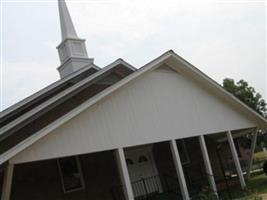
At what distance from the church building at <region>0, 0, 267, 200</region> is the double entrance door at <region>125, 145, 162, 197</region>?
42 millimetres

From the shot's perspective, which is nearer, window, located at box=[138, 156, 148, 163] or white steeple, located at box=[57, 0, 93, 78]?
window, located at box=[138, 156, 148, 163]

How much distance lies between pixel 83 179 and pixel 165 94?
14.3 ft

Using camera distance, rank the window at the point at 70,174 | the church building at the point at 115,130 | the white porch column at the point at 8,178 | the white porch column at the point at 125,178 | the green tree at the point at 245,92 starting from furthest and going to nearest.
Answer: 1. the green tree at the point at 245,92
2. the window at the point at 70,174
3. the white porch column at the point at 125,178
4. the church building at the point at 115,130
5. the white porch column at the point at 8,178

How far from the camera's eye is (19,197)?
1295 centimetres

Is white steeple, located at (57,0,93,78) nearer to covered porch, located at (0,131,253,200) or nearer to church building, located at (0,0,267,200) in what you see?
church building, located at (0,0,267,200)

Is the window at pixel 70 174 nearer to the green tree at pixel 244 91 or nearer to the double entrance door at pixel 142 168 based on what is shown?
the double entrance door at pixel 142 168

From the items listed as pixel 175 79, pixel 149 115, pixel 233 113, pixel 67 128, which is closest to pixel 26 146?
pixel 67 128

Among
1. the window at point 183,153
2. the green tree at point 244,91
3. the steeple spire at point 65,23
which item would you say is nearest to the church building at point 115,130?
the window at point 183,153

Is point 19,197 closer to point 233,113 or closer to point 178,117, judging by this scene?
A: point 178,117

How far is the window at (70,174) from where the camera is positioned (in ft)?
46.2

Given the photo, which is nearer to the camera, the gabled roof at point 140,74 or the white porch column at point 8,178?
the white porch column at point 8,178

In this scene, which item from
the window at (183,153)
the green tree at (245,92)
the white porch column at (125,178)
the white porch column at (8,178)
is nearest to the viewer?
the white porch column at (8,178)

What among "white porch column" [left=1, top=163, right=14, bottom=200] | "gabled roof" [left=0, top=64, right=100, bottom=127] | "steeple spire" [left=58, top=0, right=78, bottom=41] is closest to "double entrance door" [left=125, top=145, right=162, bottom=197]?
"gabled roof" [left=0, top=64, right=100, bottom=127]

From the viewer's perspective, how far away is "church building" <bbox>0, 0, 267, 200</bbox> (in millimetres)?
11930
